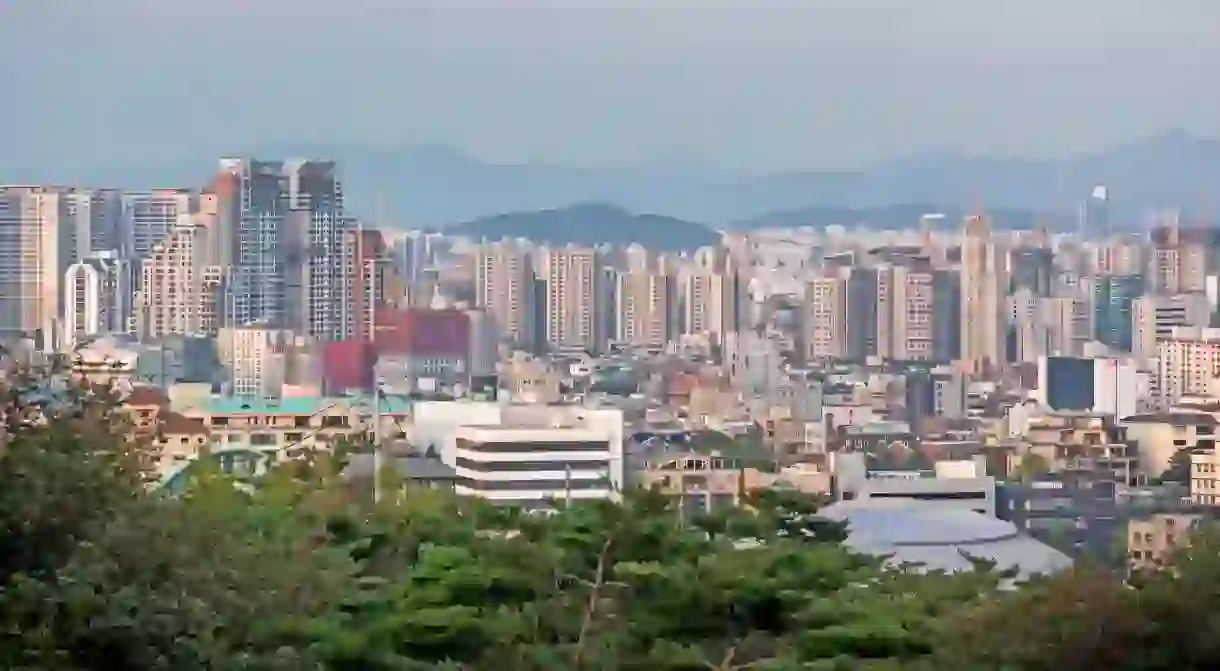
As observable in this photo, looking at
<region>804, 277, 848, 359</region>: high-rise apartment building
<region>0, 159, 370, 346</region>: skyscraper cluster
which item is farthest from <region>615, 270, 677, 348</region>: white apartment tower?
<region>0, 159, 370, 346</region>: skyscraper cluster

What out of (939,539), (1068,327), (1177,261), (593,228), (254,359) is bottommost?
(939,539)

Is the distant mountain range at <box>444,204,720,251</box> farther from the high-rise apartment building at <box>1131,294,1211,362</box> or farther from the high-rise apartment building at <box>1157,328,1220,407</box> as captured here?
the high-rise apartment building at <box>1157,328,1220,407</box>

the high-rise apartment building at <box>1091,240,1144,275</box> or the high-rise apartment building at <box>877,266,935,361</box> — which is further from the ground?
the high-rise apartment building at <box>1091,240,1144,275</box>

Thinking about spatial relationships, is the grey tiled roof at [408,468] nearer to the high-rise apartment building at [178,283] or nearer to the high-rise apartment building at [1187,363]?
the high-rise apartment building at [178,283]

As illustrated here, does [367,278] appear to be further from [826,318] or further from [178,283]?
[826,318]

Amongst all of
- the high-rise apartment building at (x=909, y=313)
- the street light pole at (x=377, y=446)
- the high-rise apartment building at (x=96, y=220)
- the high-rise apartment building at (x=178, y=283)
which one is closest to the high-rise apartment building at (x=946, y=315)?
the high-rise apartment building at (x=909, y=313)

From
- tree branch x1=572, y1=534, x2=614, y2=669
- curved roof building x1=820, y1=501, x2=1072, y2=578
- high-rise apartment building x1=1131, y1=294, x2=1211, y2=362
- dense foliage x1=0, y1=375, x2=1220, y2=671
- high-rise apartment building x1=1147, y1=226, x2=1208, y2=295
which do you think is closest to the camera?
dense foliage x1=0, y1=375, x2=1220, y2=671

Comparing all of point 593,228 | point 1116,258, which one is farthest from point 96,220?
point 1116,258
